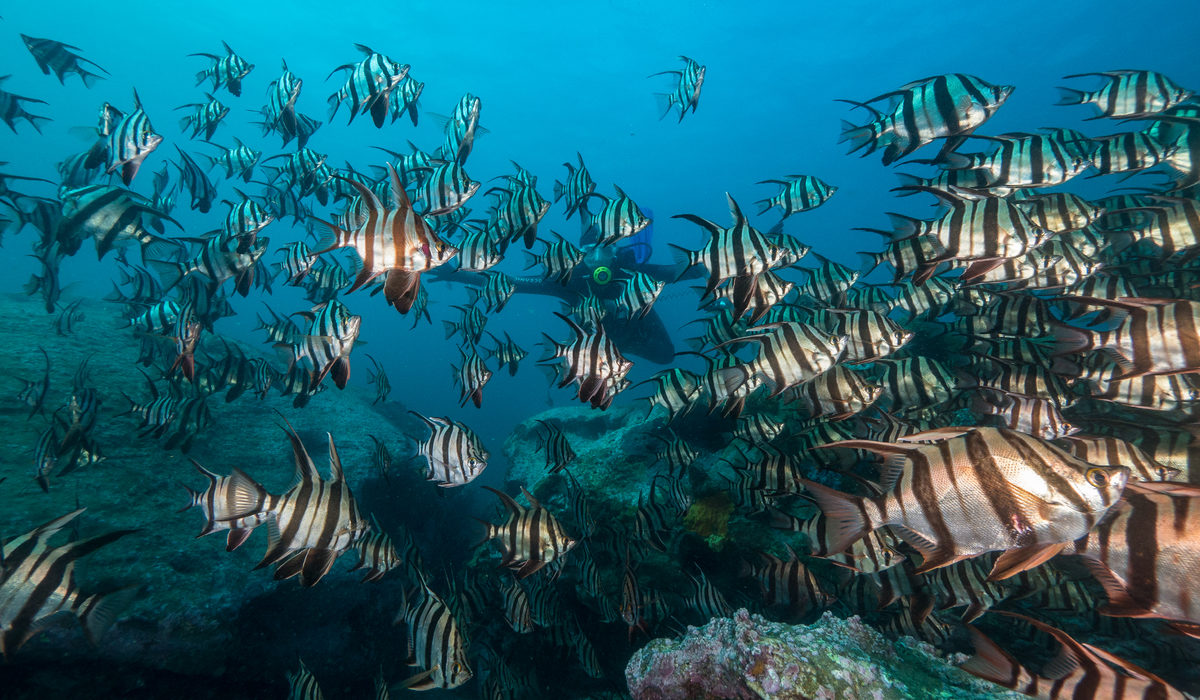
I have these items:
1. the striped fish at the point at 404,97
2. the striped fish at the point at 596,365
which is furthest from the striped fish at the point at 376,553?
the striped fish at the point at 404,97

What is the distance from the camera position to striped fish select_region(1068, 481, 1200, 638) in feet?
4.66

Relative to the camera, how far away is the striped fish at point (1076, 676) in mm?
1440

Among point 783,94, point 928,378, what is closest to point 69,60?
point 928,378

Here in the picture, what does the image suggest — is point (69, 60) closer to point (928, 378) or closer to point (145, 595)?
point (145, 595)

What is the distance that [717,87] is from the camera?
58469 millimetres

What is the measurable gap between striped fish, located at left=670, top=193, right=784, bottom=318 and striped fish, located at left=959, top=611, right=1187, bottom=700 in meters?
2.04

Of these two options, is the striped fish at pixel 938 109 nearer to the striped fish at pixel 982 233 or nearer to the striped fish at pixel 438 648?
the striped fish at pixel 982 233

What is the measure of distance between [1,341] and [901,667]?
1393 centimetres

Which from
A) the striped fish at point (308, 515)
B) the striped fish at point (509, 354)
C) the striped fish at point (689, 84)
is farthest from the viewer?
the striped fish at point (509, 354)

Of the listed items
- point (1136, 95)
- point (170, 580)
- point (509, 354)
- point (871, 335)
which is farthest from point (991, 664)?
point (170, 580)

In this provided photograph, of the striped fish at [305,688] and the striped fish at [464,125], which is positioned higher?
the striped fish at [464,125]

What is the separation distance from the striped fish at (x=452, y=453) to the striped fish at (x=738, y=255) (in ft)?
7.88

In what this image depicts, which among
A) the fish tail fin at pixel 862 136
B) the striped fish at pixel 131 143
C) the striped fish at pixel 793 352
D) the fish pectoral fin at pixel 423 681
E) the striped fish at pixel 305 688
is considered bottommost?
the striped fish at pixel 305 688

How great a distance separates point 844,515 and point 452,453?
3098mm
